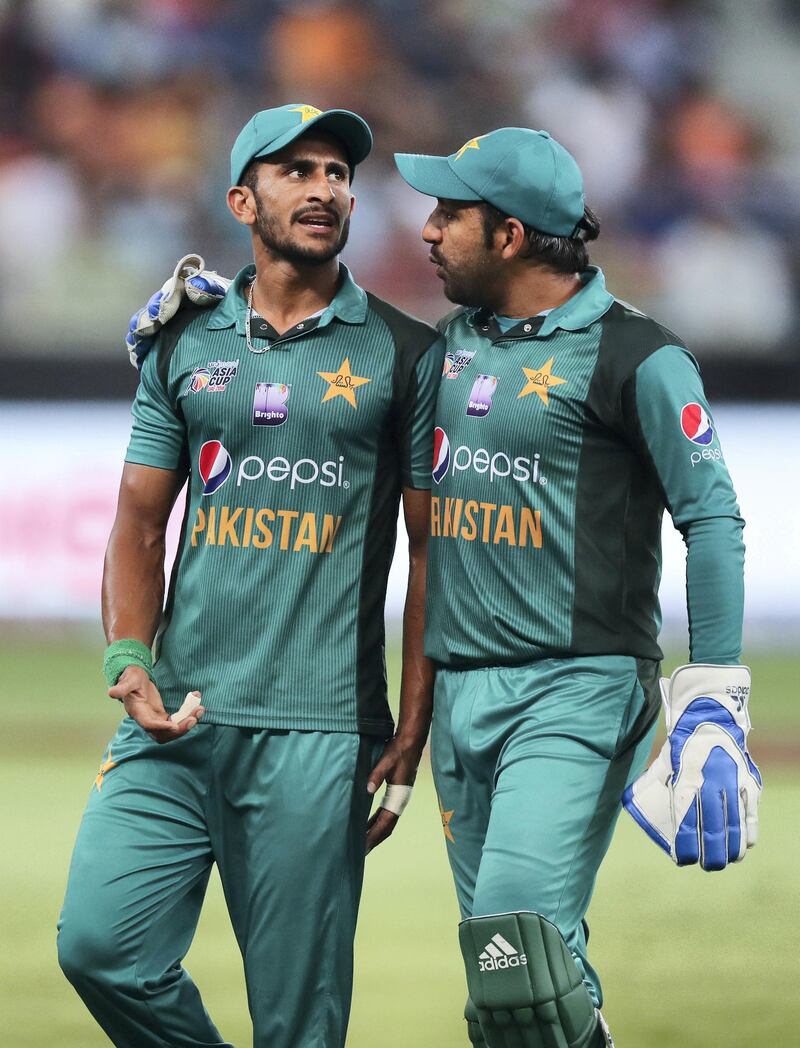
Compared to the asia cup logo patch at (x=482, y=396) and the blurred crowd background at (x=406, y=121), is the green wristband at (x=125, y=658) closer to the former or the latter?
the asia cup logo patch at (x=482, y=396)

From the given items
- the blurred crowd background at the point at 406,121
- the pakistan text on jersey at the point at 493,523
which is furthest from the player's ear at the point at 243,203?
the blurred crowd background at the point at 406,121

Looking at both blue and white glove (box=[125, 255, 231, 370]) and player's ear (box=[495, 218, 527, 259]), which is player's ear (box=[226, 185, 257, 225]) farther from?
player's ear (box=[495, 218, 527, 259])

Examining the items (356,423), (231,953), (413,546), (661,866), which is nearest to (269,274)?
(356,423)

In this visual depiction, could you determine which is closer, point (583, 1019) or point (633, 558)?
point (583, 1019)

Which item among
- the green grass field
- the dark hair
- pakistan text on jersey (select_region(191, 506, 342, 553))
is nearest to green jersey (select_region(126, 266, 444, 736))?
pakistan text on jersey (select_region(191, 506, 342, 553))

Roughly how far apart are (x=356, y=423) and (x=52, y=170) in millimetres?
9686

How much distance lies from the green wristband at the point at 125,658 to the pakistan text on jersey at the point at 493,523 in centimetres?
74

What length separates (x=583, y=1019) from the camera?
3523 mm

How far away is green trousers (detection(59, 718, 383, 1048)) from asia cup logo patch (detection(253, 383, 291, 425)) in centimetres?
69

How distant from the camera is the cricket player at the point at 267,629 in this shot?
12.2ft

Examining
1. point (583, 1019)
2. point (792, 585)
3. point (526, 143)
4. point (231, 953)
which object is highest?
point (792, 585)

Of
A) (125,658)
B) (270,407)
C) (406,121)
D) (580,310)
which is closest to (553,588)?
(580,310)

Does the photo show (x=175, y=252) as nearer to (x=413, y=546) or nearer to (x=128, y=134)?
(x=128, y=134)

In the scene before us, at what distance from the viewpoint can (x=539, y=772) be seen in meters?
3.64
